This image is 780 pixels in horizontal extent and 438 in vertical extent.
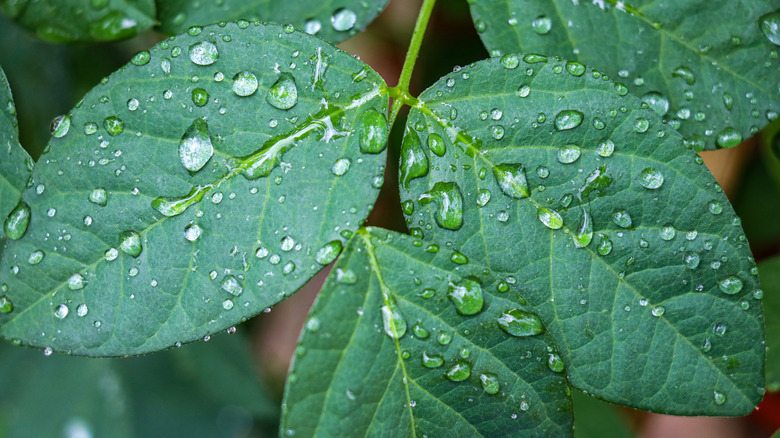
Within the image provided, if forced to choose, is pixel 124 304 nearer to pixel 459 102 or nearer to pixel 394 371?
pixel 394 371

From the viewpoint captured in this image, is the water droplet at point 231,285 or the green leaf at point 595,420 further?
the green leaf at point 595,420

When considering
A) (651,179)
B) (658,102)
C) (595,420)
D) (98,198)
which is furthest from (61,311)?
(595,420)

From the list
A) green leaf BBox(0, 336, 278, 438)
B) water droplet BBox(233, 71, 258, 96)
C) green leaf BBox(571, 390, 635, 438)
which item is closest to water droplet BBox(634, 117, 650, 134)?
water droplet BBox(233, 71, 258, 96)

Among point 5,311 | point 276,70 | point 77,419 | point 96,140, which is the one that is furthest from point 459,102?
point 77,419

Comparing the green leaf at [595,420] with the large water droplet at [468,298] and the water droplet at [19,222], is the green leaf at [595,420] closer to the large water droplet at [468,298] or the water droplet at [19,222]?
the large water droplet at [468,298]

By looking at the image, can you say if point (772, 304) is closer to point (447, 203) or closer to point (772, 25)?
point (772, 25)

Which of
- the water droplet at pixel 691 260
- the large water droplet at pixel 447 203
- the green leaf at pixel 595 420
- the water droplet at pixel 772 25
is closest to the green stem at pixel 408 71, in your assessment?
the large water droplet at pixel 447 203
